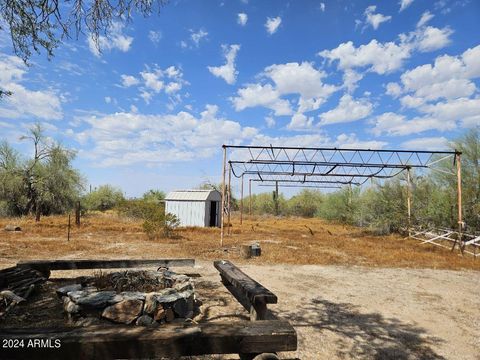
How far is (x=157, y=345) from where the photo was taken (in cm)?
230

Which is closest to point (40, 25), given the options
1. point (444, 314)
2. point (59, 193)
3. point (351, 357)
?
point (351, 357)

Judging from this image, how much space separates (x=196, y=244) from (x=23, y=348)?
12.9 metres

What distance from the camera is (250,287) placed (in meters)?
4.00

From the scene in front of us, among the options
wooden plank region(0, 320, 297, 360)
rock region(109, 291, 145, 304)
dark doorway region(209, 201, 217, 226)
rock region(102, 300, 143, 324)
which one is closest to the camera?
wooden plank region(0, 320, 297, 360)

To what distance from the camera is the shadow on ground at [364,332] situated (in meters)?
4.41

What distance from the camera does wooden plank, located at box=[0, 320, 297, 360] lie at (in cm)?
216

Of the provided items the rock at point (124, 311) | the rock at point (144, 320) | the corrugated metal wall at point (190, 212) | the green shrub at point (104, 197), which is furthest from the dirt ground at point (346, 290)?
the green shrub at point (104, 197)

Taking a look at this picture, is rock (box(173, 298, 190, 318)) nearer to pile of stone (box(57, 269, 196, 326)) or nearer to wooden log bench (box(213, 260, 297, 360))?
pile of stone (box(57, 269, 196, 326))

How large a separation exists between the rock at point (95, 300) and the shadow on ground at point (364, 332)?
287 centimetres

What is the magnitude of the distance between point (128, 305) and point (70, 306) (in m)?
0.87

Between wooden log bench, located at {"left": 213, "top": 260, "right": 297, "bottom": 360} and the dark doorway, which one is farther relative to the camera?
the dark doorway

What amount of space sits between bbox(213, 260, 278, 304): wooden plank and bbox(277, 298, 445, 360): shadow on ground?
1.23m

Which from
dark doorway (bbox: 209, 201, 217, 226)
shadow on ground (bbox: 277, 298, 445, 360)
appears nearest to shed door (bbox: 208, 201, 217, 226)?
dark doorway (bbox: 209, 201, 217, 226)

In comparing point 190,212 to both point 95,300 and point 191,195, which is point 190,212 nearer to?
point 191,195
